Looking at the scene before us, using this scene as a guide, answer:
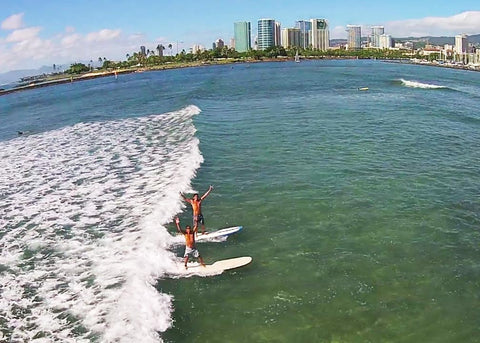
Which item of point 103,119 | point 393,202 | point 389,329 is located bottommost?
point 389,329

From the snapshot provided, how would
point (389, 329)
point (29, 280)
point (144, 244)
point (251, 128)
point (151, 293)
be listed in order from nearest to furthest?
point (389, 329)
point (151, 293)
point (29, 280)
point (144, 244)
point (251, 128)

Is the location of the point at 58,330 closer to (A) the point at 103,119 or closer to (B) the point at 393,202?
(B) the point at 393,202

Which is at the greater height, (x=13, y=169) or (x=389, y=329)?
(x=13, y=169)

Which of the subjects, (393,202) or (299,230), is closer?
(299,230)

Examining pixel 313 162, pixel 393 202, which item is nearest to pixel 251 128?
pixel 313 162

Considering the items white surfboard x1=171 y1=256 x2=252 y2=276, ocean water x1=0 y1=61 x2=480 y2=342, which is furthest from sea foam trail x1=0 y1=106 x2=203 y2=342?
white surfboard x1=171 y1=256 x2=252 y2=276

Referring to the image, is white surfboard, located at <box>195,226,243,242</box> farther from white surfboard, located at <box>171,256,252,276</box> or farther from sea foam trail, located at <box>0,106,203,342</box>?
white surfboard, located at <box>171,256,252,276</box>
